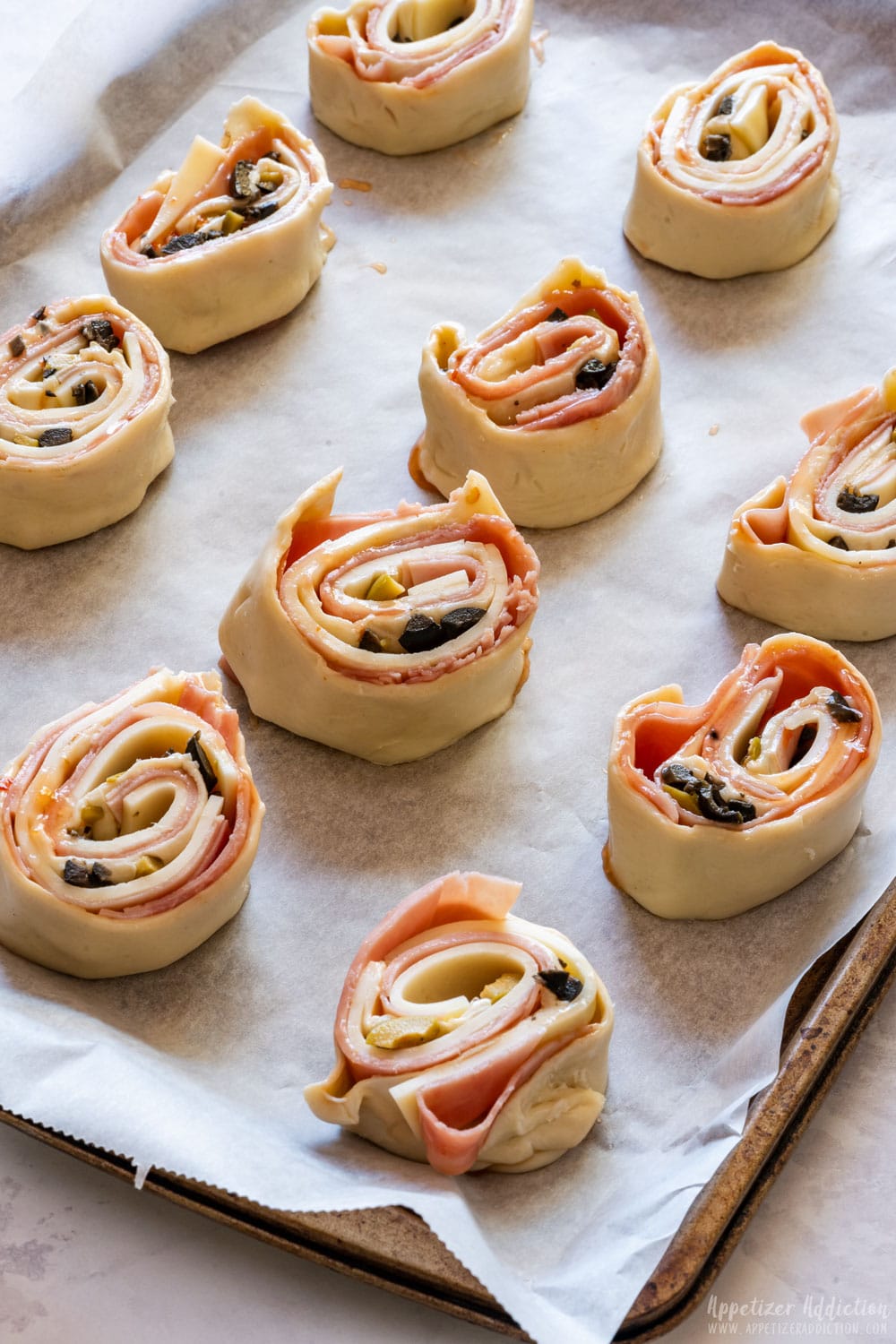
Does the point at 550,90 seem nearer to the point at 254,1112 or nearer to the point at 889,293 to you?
the point at 889,293

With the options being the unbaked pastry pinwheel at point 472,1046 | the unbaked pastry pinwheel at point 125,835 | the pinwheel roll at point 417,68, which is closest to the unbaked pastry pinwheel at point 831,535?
the unbaked pastry pinwheel at point 472,1046

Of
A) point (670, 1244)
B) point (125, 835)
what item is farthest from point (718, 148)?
point (670, 1244)

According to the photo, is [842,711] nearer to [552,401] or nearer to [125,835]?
[552,401]

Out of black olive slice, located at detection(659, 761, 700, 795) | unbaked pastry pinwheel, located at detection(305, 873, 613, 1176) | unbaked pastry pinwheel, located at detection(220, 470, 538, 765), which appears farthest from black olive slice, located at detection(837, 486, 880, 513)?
unbaked pastry pinwheel, located at detection(305, 873, 613, 1176)

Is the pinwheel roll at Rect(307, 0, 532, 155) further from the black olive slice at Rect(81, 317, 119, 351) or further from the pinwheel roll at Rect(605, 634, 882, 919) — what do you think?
the pinwheel roll at Rect(605, 634, 882, 919)

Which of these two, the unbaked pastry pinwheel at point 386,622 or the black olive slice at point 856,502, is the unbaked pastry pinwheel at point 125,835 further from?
the black olive slice at point 856,502
